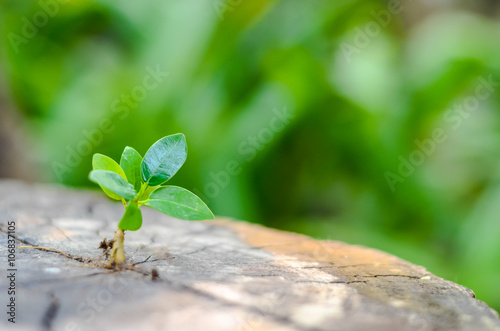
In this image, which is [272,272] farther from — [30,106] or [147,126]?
[30,106]

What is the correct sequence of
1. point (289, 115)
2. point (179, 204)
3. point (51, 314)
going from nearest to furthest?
point (51, 314), point (179, 204), point (289, 115)

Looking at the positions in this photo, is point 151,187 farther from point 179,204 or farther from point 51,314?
point 51,314

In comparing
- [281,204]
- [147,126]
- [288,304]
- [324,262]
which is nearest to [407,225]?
[281,204]

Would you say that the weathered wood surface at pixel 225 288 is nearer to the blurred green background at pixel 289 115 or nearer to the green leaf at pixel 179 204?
the green leaf at pixel 179 204

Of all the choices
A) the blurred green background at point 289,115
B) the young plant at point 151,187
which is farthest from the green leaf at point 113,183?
the blurred green background at point 289,115

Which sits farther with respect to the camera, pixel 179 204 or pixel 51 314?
pixel 179 204

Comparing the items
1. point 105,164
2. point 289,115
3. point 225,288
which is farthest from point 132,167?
point 289,115
